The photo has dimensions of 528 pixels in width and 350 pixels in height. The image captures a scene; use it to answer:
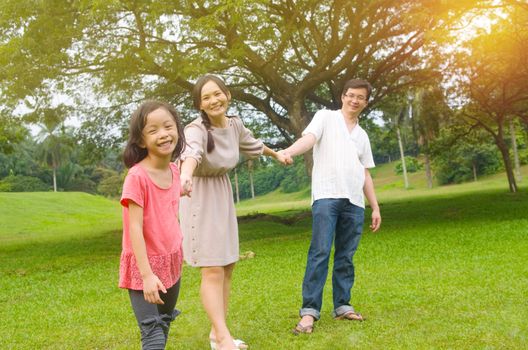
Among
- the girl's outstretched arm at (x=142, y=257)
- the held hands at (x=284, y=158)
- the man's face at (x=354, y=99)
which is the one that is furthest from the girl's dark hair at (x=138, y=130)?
the man's face at (x=354, y=99)

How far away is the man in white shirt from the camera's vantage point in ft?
16.8

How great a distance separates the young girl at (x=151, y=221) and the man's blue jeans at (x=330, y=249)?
73.2 inches

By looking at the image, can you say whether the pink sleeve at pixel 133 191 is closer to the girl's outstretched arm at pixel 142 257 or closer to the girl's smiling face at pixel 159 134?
the girl's outstretched arm at pixel 142 257

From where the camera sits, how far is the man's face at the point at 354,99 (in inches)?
208

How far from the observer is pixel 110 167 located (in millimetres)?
76938

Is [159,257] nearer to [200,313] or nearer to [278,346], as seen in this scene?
[278,346]

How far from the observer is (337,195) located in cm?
514

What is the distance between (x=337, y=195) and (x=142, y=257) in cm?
236

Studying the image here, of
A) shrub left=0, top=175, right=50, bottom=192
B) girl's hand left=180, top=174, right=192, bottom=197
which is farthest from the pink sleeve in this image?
shrub left=0, top=175, right=50, bottom=192

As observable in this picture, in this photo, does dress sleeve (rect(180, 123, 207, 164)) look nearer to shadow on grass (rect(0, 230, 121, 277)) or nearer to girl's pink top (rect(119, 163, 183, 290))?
girl's pink top (rect(119, 163, 183, 290))

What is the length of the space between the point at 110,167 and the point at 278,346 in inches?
2944

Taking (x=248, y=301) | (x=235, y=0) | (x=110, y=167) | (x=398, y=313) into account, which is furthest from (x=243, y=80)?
(x=110, y=167)

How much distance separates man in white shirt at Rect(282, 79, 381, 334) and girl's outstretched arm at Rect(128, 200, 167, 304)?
80.1 inches

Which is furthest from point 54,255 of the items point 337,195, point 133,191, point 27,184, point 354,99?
point 27,184
